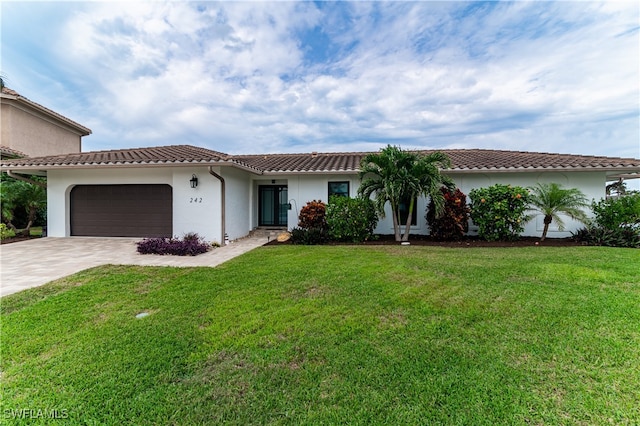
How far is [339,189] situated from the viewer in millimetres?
13242

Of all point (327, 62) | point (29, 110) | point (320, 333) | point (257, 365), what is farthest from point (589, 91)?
point (29, 110)

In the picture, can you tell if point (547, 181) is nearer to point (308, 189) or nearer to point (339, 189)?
point (339, 189)

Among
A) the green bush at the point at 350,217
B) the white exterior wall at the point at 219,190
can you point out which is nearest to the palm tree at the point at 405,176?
the green bush at the point at 350,217

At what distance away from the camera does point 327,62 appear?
1407 cm

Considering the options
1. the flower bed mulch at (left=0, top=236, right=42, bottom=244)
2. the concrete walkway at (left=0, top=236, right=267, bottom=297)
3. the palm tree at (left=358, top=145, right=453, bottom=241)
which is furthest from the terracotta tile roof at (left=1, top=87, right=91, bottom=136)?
the palm tree at (left=358, top=145, right=453, bottom=241)

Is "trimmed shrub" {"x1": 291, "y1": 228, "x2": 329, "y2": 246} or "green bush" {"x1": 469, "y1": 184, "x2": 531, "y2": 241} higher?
"green bush" {"x1": 469, "y1": 184, "x2": 531, "y2": 241}

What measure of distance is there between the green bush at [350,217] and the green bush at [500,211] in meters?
4.17

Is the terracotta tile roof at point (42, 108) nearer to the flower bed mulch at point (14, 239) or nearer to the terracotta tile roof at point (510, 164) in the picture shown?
the flower bed mulch at point (14, 239)

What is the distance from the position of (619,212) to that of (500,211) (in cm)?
435

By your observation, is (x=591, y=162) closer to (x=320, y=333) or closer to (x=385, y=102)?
(x=385, y=102)

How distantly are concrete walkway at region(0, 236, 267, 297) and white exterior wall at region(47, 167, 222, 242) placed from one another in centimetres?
114

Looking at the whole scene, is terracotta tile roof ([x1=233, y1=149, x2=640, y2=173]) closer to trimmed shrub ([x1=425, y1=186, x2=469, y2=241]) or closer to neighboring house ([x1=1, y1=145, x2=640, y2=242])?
neighboring house ([x1=1, y1=145, x2=640, y2=242])

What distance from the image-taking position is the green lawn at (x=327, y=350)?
234cm

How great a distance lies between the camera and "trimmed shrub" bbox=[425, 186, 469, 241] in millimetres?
10744
